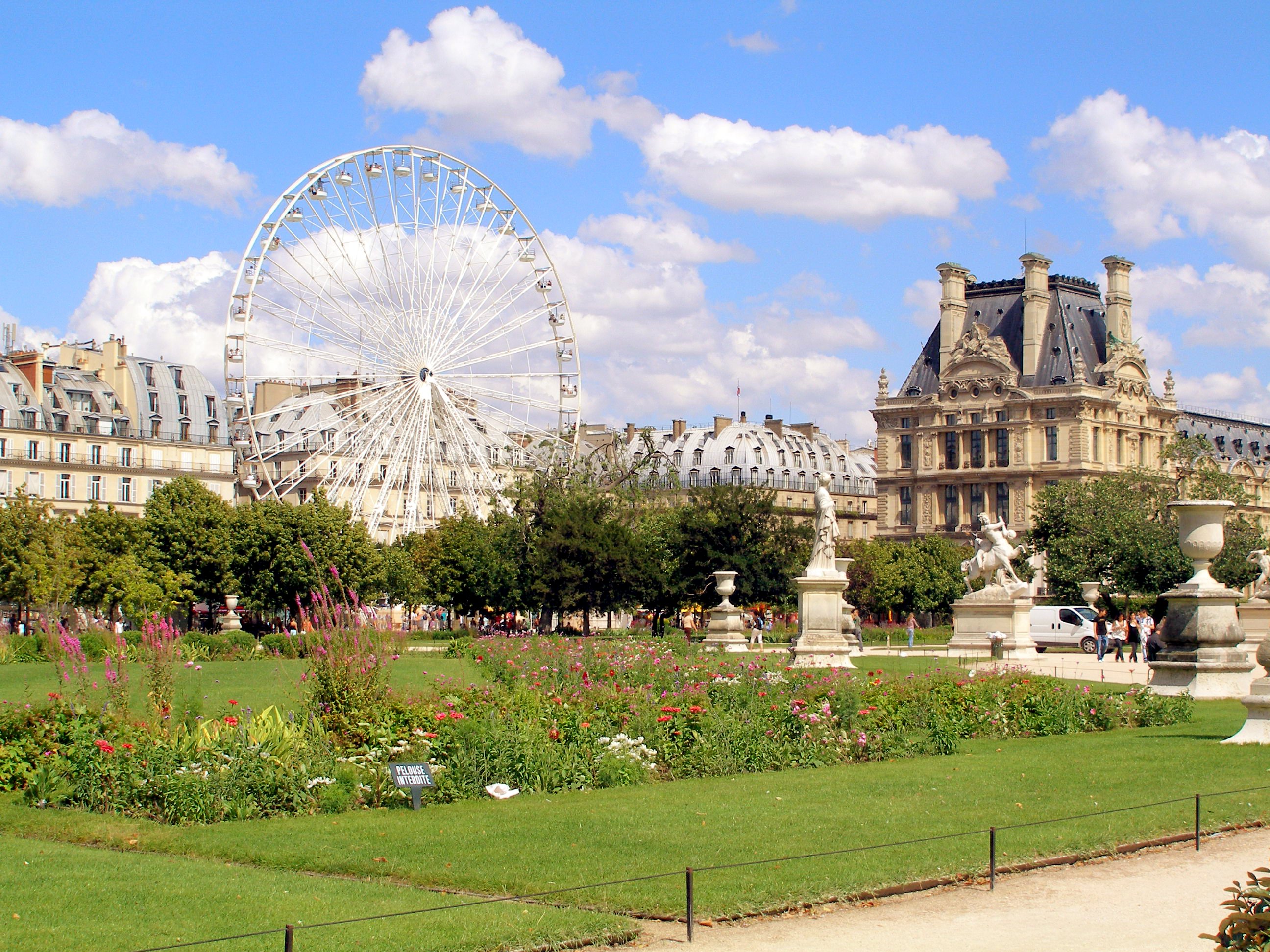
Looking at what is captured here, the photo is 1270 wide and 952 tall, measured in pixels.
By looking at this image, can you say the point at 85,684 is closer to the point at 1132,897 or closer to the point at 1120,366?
the point at 1132,897

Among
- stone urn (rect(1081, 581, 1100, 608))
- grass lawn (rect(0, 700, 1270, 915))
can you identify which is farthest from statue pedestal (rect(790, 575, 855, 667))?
stone urn (rect(1081, 581, 1100, 608))

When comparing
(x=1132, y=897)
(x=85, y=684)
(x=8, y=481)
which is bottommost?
(x=1132, y=897)

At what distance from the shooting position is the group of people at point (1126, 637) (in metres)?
44.0

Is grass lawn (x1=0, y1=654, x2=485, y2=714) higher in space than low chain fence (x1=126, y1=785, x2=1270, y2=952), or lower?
higher

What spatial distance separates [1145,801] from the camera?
15.5m

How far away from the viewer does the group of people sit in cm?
4400

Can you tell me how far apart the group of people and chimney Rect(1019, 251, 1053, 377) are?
203ft

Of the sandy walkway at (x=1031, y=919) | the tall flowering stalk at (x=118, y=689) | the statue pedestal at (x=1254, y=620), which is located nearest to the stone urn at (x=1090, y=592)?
the statue pedestal at (x=1254, y=620)

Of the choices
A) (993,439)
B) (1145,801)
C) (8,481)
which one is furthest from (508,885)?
(993,439)

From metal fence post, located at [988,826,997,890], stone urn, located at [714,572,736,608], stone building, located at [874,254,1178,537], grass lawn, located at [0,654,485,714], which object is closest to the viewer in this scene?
metal fence post, located at [988,826,997,890]

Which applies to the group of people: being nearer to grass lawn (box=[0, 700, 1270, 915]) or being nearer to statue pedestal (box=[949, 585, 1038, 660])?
statue pedestal (box=[949, 585, 1038, 660])

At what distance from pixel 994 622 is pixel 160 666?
2541 centimetres

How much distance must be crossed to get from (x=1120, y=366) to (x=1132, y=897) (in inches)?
4383

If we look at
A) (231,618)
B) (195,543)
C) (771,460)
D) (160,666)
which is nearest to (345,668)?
(160,666)
